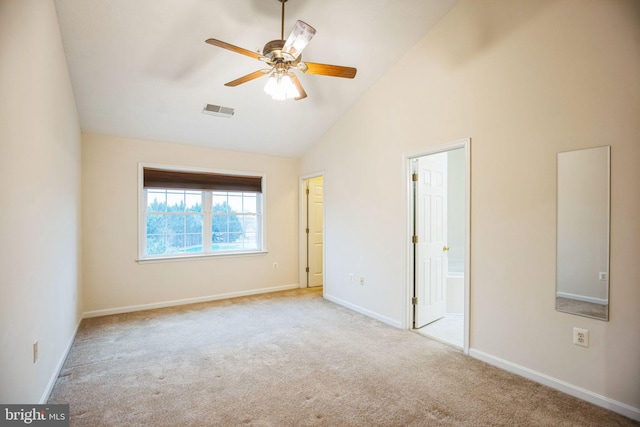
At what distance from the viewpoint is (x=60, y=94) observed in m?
2.73

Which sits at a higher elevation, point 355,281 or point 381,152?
point 381,152

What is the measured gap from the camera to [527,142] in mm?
2555

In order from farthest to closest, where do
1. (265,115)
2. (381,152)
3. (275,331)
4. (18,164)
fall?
(265,115) < (381,152) < (275,331) < (18,164)

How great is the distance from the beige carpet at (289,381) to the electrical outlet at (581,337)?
41 cm

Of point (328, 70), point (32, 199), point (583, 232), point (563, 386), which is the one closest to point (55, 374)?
point (32, 199)

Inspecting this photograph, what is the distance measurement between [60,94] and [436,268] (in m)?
4.38

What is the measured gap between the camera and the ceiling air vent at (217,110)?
3.99m

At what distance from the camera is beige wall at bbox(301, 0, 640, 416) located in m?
2.09

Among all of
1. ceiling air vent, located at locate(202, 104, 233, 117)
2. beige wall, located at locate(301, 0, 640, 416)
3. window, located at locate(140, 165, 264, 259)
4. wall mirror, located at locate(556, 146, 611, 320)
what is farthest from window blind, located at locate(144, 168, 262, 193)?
wall mirror, located at locate(556, 146, 611, 320)

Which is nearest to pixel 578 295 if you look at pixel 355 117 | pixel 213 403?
pixel 213 403

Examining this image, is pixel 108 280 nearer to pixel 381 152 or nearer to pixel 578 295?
pixel 381 152

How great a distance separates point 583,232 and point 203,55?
3.69 m

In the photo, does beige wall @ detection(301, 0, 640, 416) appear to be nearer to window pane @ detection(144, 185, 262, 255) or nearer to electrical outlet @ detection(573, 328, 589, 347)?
electrical outlet @ detection(573, 328, 589, 347)

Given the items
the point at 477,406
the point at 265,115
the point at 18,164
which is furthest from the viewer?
the point at 265,115
